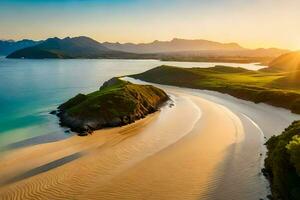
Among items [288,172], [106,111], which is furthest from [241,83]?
[288,172]

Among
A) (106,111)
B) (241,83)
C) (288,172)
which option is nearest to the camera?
(288,172)

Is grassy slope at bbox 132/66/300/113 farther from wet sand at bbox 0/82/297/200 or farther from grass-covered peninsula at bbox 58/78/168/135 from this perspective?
grass-covered peninsula at bbox 58/78/168/135

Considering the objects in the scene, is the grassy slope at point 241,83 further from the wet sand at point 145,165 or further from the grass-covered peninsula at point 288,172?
the grass-covered peninsula at point 288,172

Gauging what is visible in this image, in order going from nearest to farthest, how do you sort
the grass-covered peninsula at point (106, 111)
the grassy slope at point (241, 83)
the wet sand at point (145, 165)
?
the wet sand at point (145, 165) → the grass-covered peninsula at point (106, 111) → the grassy slope at point (241, 83)

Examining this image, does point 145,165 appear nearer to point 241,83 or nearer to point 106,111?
point 106,111

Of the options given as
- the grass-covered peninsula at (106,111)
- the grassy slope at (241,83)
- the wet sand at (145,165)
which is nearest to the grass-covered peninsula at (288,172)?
the wet sand at (145,165)

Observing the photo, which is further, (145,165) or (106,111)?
(106,111)

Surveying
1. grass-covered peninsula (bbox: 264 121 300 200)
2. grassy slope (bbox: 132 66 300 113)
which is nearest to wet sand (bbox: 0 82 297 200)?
grass-covered peninsula (bbox: 264 121 300 200)

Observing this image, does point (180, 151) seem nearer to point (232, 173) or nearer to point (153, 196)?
point (232, 173)
